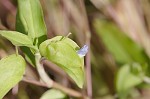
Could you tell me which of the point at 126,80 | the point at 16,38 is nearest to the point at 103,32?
the point at 126,80

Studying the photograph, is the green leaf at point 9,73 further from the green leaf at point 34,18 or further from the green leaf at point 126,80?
the green leaf at point 126,80

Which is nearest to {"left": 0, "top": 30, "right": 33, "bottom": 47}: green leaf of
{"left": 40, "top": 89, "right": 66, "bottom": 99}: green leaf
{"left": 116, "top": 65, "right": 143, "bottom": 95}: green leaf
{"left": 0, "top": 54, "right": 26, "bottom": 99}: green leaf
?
{"left": 0, "top": 54, "right": 26, "bottom": 99}: green leaf

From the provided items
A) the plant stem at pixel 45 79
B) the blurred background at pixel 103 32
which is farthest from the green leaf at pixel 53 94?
the blurred background at pixel 103 32

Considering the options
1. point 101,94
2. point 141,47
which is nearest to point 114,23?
point 141,47

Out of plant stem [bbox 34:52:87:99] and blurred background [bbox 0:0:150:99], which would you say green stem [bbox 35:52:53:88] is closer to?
plant stem [bbox 34:52:87:99]

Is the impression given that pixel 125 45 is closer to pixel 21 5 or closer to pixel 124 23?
pixel 124 23

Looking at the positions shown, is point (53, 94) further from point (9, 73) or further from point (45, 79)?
point (9, 73)
